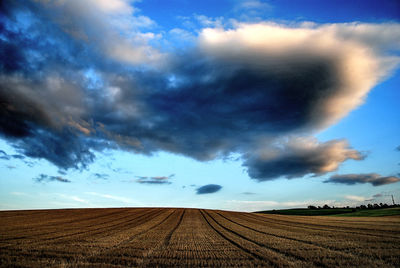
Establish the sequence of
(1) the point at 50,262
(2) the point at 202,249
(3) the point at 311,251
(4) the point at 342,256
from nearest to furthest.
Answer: (1) the point at 50,262, (4) the point at 342,256, (3) the point at 311,251, (2) the point at 202,249

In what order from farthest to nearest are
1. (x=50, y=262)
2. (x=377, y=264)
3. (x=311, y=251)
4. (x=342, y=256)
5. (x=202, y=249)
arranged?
(x=202, y=249)
(x=311, y=251)
(x=342, y=256)
(x=50, y=262)
(x=377, y=264)

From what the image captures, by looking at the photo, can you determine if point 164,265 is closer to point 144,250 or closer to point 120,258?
point 120,258

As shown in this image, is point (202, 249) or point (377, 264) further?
point (202, 249)

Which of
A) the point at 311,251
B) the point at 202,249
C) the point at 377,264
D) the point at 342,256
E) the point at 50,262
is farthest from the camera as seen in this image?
the point at 202,249

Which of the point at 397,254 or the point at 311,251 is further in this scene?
the point at 311,251

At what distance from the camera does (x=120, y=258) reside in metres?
10.3

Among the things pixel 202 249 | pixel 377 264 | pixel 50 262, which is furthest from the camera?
pixel 202 249

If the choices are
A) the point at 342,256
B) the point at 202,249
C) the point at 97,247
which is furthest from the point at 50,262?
the point at 342,256

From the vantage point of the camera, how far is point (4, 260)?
393 inches

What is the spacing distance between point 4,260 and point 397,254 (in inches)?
705

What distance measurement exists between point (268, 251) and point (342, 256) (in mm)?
3307

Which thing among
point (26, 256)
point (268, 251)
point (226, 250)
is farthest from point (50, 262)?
point (268, 251)

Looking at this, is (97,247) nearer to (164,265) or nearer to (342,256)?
(164,265)

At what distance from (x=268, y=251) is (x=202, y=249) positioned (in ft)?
11.3
